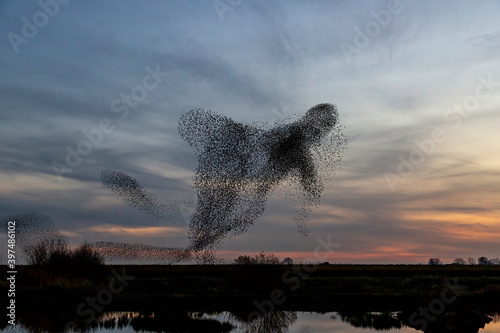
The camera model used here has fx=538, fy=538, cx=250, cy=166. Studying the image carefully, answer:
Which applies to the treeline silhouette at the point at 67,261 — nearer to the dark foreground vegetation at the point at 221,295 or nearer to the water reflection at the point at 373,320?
the dark foreground vegetation at the point at 221,295

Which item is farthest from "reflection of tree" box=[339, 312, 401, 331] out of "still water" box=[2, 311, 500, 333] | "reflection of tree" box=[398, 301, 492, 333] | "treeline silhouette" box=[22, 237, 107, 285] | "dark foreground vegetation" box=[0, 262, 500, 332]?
"treeline silhouette" box=[22, 237, 107, 285]

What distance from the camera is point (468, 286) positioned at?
50219mm

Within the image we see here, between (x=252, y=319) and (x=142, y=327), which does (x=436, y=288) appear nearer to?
(x=252, y=319)

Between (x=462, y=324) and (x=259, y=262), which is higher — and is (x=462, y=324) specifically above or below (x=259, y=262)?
below

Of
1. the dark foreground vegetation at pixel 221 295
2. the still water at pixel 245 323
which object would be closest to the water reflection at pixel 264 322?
the still water at pixel 245 323

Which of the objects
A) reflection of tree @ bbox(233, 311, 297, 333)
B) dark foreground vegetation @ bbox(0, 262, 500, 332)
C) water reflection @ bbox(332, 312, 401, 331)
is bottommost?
water reflection @ bbox(332, 312, 401, 331)

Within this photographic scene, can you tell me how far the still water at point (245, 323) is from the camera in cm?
2627

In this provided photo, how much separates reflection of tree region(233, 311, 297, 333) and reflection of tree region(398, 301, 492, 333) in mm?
6559

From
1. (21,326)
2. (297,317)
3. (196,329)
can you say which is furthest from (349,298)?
(21,326)

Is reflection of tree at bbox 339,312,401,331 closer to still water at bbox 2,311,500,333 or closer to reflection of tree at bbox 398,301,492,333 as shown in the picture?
still water at bbox 2,311,500,333

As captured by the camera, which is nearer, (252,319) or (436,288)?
(252,319)

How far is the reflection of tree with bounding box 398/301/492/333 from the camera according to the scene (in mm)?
27594

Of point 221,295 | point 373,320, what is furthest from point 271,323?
point 221,295

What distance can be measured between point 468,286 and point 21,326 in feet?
130
